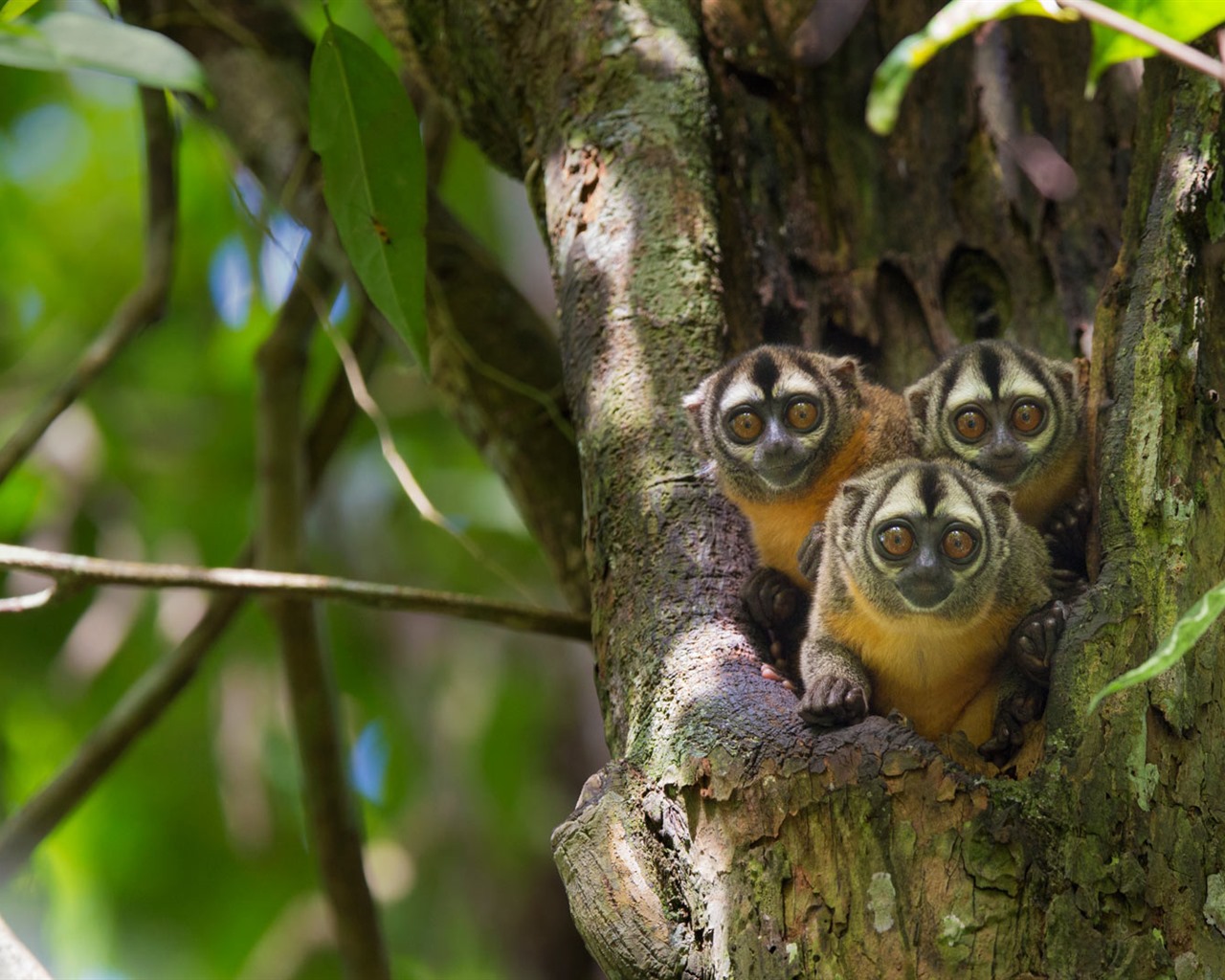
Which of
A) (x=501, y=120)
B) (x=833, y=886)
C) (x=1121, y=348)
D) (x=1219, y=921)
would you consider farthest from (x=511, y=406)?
(x=1219, y=921)

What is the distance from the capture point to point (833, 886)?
2223 millimetres

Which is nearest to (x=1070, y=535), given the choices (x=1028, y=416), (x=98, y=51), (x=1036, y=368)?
(x=1028, y=416)

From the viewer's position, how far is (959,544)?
120 inches

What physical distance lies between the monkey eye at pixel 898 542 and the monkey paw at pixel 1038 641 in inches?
13.2

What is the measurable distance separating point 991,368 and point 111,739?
2.56 metres

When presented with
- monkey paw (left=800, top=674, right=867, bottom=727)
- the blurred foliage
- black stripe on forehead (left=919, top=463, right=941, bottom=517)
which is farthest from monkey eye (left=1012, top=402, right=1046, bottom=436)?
the blurred foliage

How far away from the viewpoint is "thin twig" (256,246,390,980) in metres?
4.19

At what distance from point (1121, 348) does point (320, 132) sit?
5.91 ft

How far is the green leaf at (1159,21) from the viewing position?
2.17 m

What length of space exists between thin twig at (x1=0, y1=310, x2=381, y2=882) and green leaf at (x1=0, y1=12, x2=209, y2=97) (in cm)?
124

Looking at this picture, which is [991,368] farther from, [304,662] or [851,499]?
[304,662]

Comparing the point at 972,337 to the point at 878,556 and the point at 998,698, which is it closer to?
the point at 878,556

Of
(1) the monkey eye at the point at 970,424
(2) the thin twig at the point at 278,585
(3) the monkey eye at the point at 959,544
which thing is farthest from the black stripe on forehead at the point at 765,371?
(2) the thin twig at the point at 278,585

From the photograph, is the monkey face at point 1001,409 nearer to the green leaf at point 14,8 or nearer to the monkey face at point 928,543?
the monkey face at point 928,543
